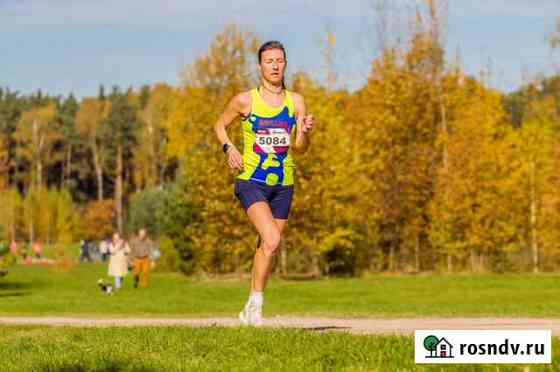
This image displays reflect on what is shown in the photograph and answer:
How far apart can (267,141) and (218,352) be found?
2.47 metres

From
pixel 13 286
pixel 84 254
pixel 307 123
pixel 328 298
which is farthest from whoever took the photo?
pixel 84 254

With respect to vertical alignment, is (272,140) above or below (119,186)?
below

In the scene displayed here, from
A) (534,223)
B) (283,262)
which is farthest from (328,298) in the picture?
(534,223)

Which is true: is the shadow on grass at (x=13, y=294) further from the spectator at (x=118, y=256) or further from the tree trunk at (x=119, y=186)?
the tree trunk at (x=119, y=186)

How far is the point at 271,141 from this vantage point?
1070cm

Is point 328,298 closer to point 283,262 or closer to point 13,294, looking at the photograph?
point 13,294

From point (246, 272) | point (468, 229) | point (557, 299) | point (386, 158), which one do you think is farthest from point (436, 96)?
point (557, 299)

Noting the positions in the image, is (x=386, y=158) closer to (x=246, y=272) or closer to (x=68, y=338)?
(x=246, y=272)

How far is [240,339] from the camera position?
31.2 ft

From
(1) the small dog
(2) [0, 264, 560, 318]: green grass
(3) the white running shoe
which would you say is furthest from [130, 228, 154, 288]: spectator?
(3) the white running shoe

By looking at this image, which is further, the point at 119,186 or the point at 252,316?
the point at 119,186

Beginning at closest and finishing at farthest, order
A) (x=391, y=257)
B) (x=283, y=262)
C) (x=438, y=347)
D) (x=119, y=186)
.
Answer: (x=438, y=347), (x=283, y=262), (x=391, y=257), (x=119, y=186)

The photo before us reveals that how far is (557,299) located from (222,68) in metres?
29.4

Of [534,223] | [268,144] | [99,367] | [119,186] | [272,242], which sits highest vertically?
[119,186]
